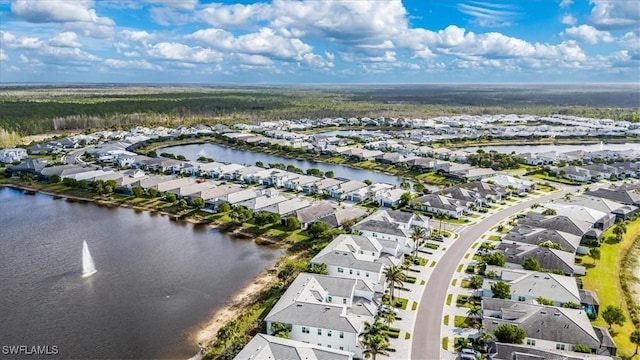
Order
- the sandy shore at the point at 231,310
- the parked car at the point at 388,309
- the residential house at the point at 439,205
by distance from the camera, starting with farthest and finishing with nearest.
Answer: the residential house at the point at 439,205 → the parked car at the point at 388,309 → the sandy shore at the point at 231,310

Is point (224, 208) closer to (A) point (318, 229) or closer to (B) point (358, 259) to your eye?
(A) point (318, 229)

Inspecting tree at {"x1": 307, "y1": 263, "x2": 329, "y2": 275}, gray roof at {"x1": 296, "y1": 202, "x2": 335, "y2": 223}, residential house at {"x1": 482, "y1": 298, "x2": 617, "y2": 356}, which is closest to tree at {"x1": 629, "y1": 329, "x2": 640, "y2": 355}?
residential house at {"x1": 482, "y1": 298, "x2": 617, "y2": 356}

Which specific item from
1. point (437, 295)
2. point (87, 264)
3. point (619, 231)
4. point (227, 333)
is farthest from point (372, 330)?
point (619, 231)

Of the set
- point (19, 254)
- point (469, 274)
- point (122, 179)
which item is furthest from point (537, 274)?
point (122, 179)

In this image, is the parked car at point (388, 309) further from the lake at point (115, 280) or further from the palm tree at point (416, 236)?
the lake at point (115, 280)

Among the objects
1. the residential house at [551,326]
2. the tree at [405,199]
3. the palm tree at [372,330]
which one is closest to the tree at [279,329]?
the palm tree at [372,330]

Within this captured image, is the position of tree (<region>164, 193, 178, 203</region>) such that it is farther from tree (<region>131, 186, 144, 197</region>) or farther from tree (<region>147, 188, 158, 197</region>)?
tree (<region>131, 186, 144, 197</region>)

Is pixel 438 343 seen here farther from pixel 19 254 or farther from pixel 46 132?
pixel 46 132
